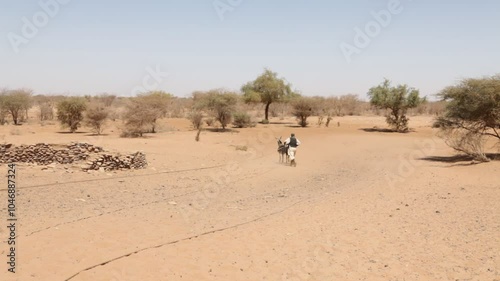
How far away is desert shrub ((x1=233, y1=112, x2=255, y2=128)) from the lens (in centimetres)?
3894

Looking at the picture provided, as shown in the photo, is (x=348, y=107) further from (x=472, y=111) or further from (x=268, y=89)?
(x=472, y=111)

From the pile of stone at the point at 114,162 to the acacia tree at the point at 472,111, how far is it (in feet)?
51.0

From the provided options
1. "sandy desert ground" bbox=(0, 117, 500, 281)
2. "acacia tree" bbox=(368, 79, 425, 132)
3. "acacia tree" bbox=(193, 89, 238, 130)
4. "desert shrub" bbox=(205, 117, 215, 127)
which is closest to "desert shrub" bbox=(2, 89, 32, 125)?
"acacia tree" bbox=(193, 89, 238, 130)

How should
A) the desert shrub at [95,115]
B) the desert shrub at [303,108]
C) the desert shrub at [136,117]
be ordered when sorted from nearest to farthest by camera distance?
the desert shrub at [136,117] < the desert shrub at [95,115] < the desert shrub at [303,108]

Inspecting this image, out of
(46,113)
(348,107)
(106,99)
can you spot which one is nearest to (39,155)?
(46,113)

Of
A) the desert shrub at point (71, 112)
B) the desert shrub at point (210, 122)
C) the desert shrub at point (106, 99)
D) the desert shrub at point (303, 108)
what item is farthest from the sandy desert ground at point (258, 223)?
the desert shrub at point (106, 99)

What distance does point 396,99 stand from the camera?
37156 mm

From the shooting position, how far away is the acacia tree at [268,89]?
1706 inches

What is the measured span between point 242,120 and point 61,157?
24153 mm

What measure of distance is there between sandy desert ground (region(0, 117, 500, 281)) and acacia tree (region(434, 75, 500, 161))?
6.88 ft

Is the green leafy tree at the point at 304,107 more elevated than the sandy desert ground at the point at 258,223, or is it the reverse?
the green leafy tree at the point at 304,107

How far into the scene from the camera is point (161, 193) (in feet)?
41.4

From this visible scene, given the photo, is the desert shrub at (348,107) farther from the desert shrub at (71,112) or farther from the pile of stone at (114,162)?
the pile of stone at (114,162)

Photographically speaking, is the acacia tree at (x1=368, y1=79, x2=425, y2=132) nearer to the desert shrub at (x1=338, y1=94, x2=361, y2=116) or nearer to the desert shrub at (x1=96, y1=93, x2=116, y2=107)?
the desert shrub at (x1=338, y1=94, x2=361, y2=116)
